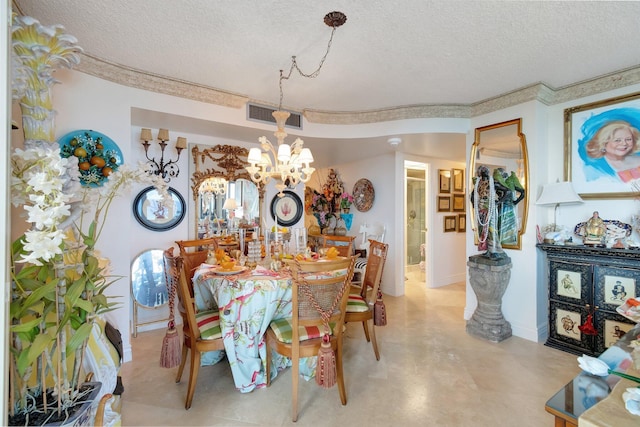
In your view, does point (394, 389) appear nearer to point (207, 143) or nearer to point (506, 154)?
point (506, 154)

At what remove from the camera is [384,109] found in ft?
11.3

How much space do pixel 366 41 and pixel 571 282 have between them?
2833 mm

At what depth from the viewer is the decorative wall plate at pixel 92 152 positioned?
2.19 meters

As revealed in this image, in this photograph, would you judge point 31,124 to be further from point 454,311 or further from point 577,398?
point 454,311

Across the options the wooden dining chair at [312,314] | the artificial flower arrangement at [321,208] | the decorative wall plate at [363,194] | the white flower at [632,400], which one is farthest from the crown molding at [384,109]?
the white flower at [632,400]

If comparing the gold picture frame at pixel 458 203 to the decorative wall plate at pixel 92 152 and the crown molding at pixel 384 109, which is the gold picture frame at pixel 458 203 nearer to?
the crown molding at pixel 384 109

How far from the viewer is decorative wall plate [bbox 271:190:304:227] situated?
163 inches

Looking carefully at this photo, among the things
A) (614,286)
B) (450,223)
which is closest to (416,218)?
(450,223)

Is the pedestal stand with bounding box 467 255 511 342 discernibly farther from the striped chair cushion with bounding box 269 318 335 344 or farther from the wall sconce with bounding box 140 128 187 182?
the wall sconce with bounding box 140 128 187 182

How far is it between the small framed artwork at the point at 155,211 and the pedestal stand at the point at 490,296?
11.4 ft

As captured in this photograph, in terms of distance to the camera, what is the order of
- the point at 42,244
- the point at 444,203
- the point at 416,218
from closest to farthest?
the point at 42,244, the point at 444,203, the point at 416,218

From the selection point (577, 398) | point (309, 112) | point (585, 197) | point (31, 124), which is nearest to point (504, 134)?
point (585, 197)

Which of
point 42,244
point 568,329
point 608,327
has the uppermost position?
point 42,244

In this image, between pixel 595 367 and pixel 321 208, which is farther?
pixel 321 208
